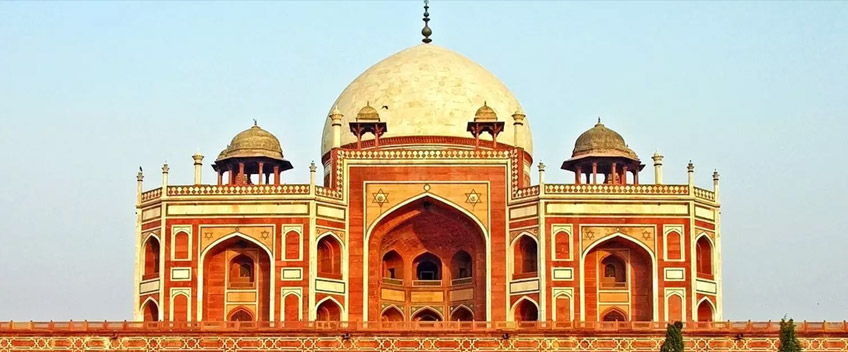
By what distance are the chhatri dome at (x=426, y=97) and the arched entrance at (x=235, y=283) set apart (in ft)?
16.0

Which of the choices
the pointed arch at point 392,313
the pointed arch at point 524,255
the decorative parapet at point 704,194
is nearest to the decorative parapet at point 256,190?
the pointed arch at point 392,313

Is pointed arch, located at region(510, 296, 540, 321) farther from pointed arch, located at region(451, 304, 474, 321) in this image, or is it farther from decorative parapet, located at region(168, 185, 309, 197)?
decorative parapet, located at region(168, 185, 309, 197)

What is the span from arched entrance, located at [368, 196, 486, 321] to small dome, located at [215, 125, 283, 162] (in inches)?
125

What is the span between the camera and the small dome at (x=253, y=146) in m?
35.9

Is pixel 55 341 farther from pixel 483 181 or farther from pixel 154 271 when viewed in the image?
pixel 483 181

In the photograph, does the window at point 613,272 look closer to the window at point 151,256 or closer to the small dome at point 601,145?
the small dome at point 601,145

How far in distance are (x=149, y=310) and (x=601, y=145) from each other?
→ 32.9ft

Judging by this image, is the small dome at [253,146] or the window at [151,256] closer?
the window at [151,256]

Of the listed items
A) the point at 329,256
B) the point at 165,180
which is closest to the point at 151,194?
the point at 165,180

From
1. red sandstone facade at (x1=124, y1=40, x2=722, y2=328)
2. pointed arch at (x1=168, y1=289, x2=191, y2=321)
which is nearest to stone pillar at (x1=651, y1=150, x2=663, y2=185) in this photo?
red sandstone facade at (x1=124, y1=40, x2=722, y2=328)

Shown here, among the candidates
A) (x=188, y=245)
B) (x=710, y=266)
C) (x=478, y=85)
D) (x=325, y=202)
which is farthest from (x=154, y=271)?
(x=710, y=266)

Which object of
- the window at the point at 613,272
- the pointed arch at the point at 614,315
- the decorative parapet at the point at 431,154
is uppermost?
the decorative parapet at the point at 431,154

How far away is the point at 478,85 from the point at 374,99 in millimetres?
2403

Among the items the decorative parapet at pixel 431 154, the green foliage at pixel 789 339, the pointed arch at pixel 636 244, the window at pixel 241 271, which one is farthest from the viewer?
the decorative parapet at pixel 431 154
